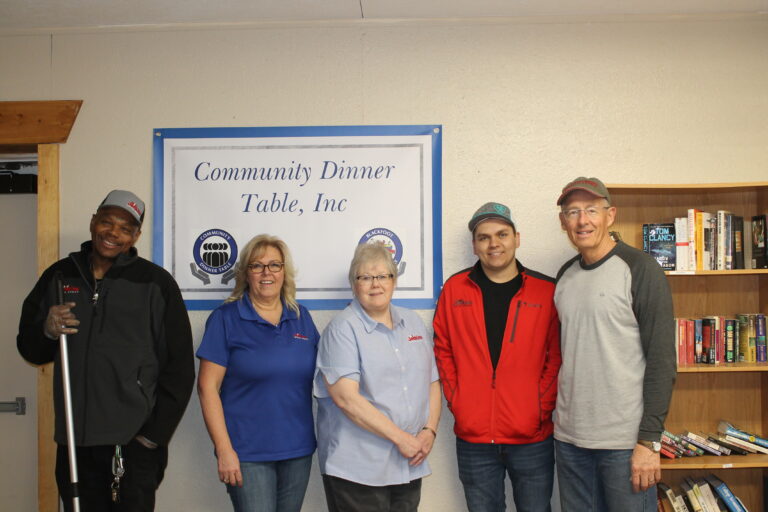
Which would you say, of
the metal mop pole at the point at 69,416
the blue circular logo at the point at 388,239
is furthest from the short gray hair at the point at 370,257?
the metal mop pole at the point at 69,416

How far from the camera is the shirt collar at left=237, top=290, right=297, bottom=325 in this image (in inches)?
87.0

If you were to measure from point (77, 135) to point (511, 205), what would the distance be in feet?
7.71

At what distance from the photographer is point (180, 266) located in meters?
2.88

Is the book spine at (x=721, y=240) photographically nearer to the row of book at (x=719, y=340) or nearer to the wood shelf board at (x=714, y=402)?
the row of book at (x=719, y=340)

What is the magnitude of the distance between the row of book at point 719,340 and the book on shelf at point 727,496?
0.61m

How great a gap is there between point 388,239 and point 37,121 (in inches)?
78.0

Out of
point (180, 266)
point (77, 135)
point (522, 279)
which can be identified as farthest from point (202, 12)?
point (522, 279)

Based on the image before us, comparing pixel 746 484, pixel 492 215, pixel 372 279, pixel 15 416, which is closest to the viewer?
pixel 372 279

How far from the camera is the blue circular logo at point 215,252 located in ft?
9.40

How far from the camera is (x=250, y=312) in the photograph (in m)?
2.22

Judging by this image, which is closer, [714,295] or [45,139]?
[714,295]

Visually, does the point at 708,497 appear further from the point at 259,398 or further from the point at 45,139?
the point at 45,139

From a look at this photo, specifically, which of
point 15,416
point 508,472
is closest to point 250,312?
point 508,472

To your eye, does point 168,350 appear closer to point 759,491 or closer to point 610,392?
point 610,392
